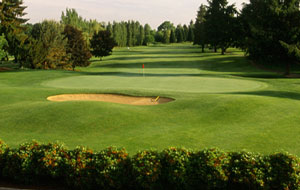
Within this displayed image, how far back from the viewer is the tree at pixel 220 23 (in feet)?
226

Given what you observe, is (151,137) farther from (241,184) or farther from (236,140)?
(241,184)

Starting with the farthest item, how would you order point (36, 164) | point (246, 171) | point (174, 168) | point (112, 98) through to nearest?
point (112, 98) < point (36, 164) < point (174, 168) < point (246, 171)

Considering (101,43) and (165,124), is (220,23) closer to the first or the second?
(101,43)

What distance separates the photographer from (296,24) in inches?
1613

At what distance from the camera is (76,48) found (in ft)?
190

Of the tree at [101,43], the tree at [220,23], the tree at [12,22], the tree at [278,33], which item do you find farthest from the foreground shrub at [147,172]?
the tree at [101,43]

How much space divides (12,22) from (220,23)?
46.9 meters

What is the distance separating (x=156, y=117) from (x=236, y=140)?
4.86 meters

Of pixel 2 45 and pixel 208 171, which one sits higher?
pixel 2 45

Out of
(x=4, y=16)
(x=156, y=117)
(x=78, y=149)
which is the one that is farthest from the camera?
(x=4, y=16)

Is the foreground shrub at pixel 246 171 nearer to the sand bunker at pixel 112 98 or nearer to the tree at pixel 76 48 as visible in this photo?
the sand bunker at pixel 112 98

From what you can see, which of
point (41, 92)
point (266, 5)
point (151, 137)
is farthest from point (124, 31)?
point (151, 137)

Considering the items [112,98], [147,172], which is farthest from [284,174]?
[112,98]

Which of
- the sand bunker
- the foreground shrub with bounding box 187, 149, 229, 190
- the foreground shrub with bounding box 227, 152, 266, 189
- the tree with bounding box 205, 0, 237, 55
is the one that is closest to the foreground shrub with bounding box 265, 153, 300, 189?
the foreground shrub with bounding box 227, 152, 266, 189
